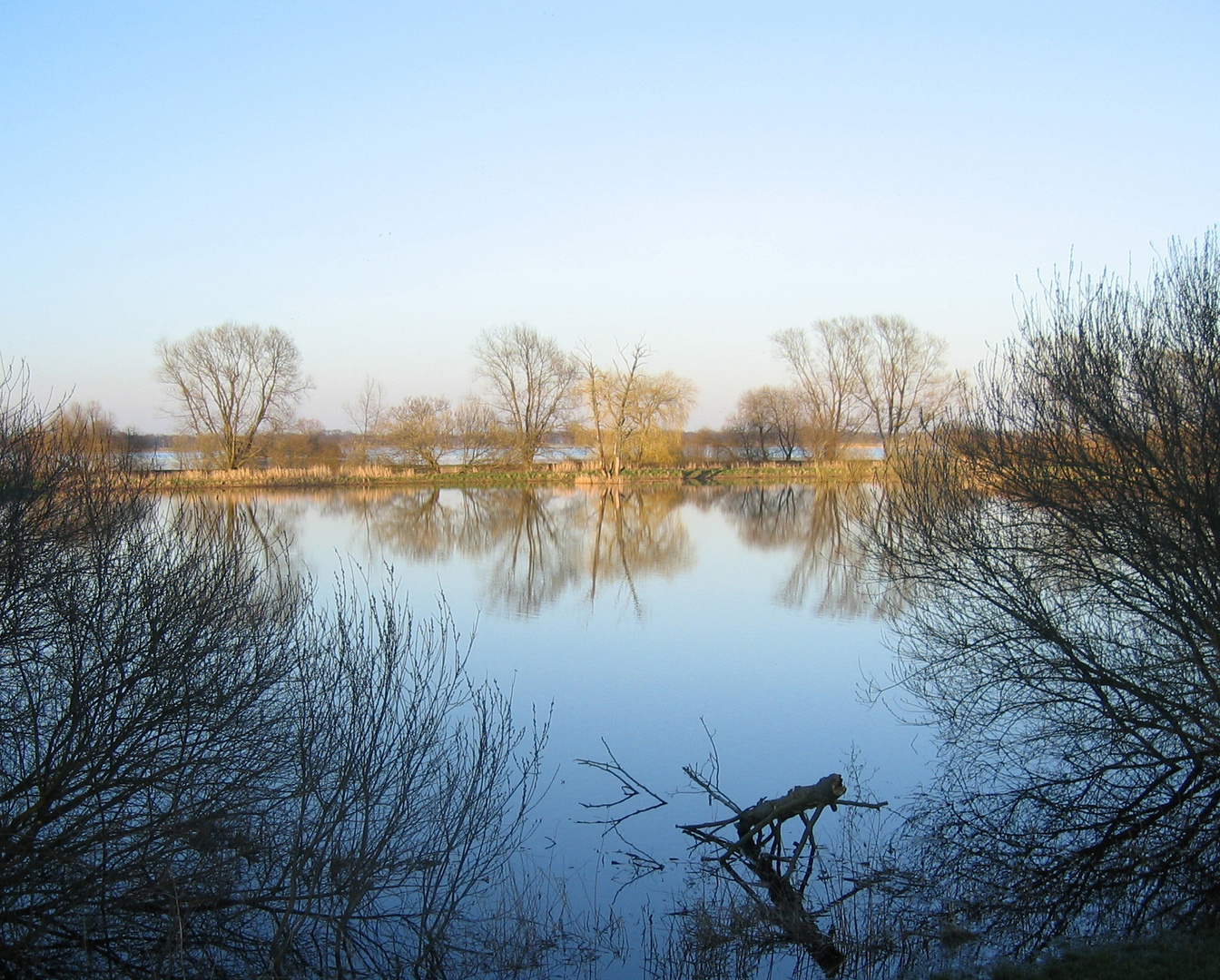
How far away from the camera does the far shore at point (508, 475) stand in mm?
46969

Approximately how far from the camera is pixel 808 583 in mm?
19500

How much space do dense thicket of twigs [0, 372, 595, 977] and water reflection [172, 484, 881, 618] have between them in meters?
2.98

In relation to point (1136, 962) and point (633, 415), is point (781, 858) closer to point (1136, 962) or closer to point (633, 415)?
point (1136, 962)

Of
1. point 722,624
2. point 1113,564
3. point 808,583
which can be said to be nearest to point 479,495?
point 808,583

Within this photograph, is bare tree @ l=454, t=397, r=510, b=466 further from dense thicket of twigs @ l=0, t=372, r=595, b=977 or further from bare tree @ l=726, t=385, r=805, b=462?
dense thicket of twigs @ l=0, t=372, r=595, b=977

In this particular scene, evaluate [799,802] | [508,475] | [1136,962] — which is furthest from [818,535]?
[508,475]

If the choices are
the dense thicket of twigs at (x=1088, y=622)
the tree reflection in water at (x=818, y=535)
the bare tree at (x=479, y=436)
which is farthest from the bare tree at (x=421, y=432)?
the dense thicket of twigs at (x=1088, y=622)

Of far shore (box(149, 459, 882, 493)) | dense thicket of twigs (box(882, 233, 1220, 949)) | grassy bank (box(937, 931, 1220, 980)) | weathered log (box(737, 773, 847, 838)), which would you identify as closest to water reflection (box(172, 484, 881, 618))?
dense thicket of twigs (box(882, 233, 1220, 949))

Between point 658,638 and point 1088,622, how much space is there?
678 centimetres

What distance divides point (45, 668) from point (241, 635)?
168cm

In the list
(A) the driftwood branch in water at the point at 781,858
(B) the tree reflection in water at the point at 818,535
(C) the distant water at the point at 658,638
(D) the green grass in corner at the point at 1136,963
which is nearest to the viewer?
(D) the green grass in corner at the point at 1136,963

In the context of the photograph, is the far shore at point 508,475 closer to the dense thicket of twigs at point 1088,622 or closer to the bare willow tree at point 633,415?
the bare willow tree at point 633,415

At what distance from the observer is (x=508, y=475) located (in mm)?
52281

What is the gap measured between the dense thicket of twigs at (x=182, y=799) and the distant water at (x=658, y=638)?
1.53 m
